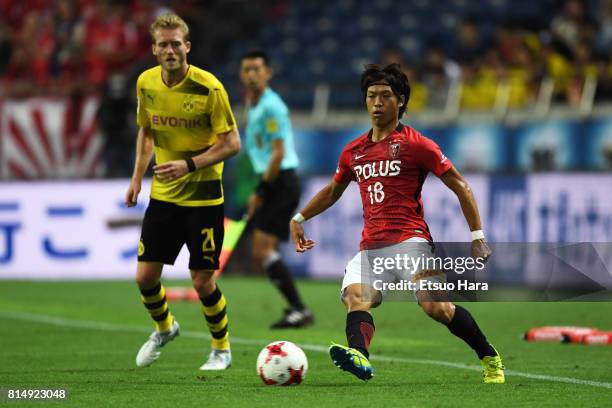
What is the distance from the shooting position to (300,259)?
18.1m

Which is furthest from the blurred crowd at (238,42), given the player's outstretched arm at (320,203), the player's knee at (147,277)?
the player's outstretched arm at (320,203)

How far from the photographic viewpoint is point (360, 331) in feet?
23.3

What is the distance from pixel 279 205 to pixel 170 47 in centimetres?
382

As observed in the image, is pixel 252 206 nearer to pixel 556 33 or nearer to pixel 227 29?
pixel 556 33

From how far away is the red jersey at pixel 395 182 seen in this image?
7.34m

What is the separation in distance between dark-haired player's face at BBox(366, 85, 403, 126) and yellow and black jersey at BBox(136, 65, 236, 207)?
4.38ft

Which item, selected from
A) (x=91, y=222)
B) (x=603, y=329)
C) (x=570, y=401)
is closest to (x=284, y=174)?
(x=603, y=329)

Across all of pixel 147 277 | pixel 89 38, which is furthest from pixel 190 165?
pixel 89 38

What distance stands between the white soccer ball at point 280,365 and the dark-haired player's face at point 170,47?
80.0 inches

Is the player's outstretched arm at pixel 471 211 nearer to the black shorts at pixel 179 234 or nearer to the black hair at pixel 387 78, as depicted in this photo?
the black hair at pixel 387 78

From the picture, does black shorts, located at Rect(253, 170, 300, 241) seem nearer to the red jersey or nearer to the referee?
the referee

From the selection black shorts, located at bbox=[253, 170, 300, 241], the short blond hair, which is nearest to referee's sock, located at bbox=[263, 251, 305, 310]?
black shorts, located at bbox=[253, 170, 300, 241]

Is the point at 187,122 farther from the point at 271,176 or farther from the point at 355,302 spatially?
the point at 271,176

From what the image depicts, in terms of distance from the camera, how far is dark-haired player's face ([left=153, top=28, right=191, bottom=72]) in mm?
8180
